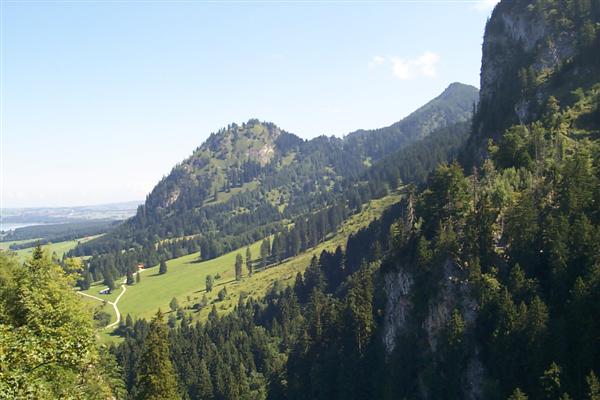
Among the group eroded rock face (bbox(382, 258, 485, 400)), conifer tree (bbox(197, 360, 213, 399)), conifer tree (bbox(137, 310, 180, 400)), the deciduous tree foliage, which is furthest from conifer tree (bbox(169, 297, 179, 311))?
conifer tree (bbox(137, 310, 180, 400))

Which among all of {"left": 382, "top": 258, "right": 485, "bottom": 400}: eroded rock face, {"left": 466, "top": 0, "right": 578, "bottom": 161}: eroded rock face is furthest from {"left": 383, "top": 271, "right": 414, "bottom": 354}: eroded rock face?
{"left": 466, "top": 0, "right": 578, "bottom": 161}: eroded rock face

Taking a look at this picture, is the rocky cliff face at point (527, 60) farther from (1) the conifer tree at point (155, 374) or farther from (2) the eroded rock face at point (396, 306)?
(1) the conifer tree at point (155, 374)

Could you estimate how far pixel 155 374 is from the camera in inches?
2092

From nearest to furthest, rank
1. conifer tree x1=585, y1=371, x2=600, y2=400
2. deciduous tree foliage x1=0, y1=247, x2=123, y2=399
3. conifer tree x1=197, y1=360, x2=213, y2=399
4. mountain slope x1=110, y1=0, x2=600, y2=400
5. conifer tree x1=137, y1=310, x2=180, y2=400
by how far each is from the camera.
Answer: deciduous tree foliage x1=0, y1=247, x2=123, y2=399
conifer tree x1=585, y1=371, x2=600, y2=400
conifer tree x1=137, y1=310, x2=180, y2=400
mountain slope x1=110, y1=0, x2=600, y2=400
conifer tree x1=197, y1=360, x2=213, y2=399

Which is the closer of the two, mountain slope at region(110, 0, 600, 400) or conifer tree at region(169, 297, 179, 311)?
mountain slope at region(110, 0, 600, 400)

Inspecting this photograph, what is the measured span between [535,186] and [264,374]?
8334 cm

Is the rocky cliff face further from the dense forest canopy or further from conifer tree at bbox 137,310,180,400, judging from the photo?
conifer tree at bbox 137,310,180,400

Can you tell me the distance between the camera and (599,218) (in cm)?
6072

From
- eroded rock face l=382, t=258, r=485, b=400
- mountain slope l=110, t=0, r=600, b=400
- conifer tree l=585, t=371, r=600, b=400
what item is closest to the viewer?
conifer tree l=585, t=371, r=600, b=400

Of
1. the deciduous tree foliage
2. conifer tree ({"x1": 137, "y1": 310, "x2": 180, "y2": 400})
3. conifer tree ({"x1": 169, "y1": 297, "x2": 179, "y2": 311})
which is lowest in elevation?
conifer tree ({"x1": 169, "y1": 297, "x2": 179, "y2": 311})

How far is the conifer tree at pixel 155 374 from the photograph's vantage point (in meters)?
52.2

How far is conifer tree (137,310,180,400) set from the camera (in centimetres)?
5225

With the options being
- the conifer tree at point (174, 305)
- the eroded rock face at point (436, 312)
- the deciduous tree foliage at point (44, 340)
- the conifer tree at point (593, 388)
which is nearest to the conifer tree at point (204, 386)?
the eroded rock face at point (436, 312)

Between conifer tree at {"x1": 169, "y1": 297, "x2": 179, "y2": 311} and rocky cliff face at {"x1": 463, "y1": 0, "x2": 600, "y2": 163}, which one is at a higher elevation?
rocky cliff face at {"x1": 463, "y1": 0, "x2": 600, "y2": 163}
